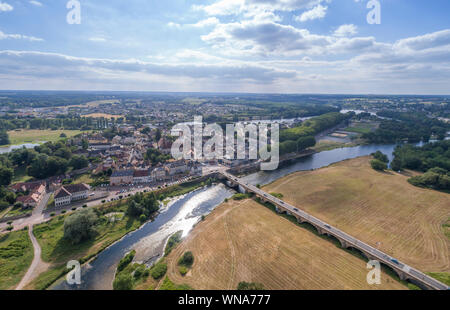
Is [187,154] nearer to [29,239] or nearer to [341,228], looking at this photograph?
[29,239]

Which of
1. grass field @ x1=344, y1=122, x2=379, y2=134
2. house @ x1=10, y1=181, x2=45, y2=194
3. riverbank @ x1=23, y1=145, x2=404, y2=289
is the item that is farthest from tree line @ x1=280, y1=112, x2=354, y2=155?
house @ x1=10, y1=181, x2=45, y2=194

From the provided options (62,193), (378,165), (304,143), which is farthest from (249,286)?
(304,143)

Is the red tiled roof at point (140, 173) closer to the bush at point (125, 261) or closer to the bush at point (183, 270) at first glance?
the bush at point (125, 261)

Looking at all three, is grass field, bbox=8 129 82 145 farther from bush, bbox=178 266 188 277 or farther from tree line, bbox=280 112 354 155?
bush, bbox=178 266 188 277

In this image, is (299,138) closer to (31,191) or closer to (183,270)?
(183,270)

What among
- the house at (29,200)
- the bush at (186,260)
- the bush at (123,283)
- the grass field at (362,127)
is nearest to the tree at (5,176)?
the house at (29,200)
